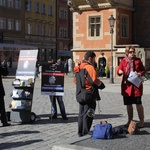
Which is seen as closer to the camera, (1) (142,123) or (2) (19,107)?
(1) (142,123)

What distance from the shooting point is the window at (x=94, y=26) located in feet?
113

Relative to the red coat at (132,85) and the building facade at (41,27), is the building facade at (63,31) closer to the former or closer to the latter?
the building facade at (41,27)

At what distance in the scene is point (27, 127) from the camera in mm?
9484

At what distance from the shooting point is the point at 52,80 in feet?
34.3

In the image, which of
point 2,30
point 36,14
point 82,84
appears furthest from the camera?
point 36,14

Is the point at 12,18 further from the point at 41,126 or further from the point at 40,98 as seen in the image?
the point at 41,126

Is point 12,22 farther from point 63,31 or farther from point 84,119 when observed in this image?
point 84,119

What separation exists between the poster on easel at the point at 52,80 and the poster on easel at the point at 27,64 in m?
0.36

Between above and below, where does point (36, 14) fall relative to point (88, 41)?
above

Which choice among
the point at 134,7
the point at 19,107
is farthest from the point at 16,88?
the point at 134,7

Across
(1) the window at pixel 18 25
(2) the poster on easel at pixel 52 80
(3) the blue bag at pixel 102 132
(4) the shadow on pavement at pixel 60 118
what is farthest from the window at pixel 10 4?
(3) the blue bag at pixel 102 132

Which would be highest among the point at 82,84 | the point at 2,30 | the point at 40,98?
the point at 2,30

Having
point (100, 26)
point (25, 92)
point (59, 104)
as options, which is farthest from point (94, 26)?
point (25, 92)

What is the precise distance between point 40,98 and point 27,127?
6761mm
